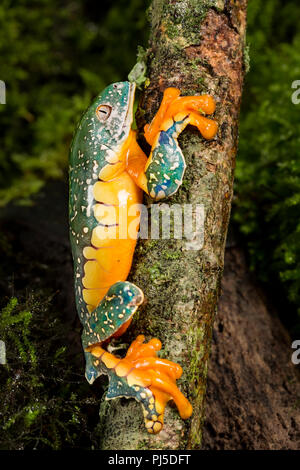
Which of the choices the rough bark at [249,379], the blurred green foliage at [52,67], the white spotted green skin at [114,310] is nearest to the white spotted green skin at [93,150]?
the white spotted green skin at [114,310]

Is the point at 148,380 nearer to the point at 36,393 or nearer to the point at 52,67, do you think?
the point at 36,393

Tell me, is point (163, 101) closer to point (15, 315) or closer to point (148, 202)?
point (148, 202)

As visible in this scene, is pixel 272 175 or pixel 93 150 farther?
pixel 272 175

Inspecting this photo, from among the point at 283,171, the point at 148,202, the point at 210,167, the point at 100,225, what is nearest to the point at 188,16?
the point at 210,167


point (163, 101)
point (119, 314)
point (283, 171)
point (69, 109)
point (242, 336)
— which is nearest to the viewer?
point (119, 314)

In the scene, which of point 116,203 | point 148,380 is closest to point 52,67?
point 116,203

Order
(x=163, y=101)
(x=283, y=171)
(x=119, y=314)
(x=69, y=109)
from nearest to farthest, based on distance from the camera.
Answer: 1. (x=119, y=314)
2. (x=163, y=101)
3. (x=283, y=171)
4. (x=69, y=109)
